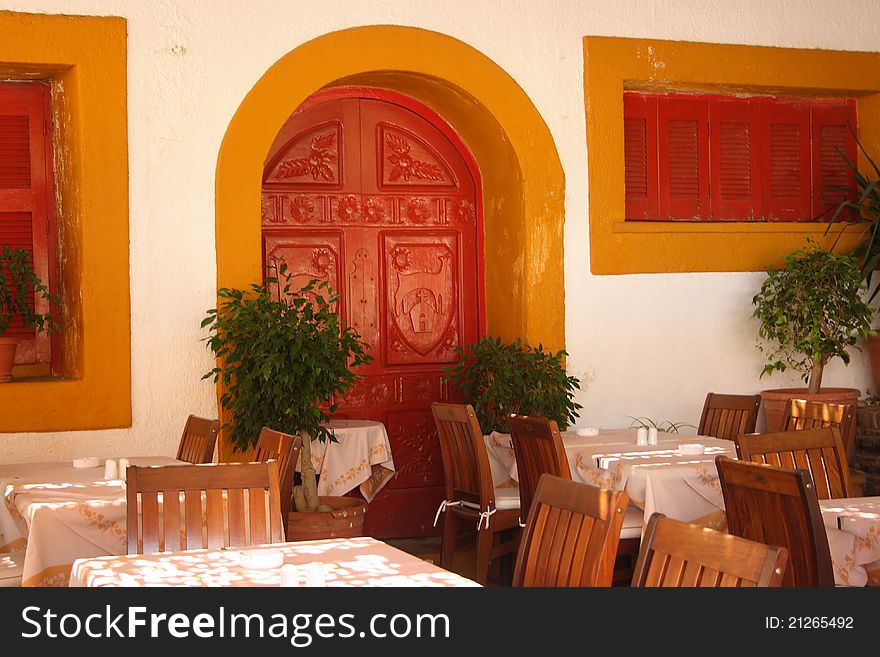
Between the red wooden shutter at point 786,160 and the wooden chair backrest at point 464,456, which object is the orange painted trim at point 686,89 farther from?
the wooden chair backrest at point 464,456

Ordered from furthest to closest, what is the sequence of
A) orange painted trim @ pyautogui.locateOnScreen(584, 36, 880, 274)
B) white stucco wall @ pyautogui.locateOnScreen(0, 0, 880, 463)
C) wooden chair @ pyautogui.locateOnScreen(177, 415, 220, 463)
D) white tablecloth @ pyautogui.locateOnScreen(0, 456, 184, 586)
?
orange painted trim @ pyautogui.locateOnScreen(584, 36, 880, 274) → white stucco wall @ pyautogui.locateOnScreen(0, 0, 880, 463) → wooden chair @ pyautogui.locateOnScreen(177, 415, 220, 463) → white tablecloth @ pyautogui.locateOnScreen(0, 456, 184, 586)

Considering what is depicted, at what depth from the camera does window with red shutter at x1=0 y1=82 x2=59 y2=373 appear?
6.04 meters

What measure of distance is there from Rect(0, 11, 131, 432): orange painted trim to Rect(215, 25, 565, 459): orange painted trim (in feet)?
1.74

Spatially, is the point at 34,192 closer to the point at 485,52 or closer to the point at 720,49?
the point at 485,52

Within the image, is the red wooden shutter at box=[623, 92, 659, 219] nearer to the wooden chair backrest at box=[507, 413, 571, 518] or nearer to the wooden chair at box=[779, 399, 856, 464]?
the wooden chair at box=[779, 399, 856, 464]

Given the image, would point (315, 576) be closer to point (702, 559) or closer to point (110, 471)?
point (702, 559)

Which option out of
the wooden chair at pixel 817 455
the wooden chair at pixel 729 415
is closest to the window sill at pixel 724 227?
the wooden chair at pixel 729 415

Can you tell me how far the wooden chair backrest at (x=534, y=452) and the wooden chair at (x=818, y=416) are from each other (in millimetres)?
1043

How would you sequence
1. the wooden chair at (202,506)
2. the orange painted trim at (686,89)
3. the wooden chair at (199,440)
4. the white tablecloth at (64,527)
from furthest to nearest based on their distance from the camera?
the orange painted trim at (686,89), the wooden chair at (199,440), the white tablecloth at (64,527), the wooden chair at (202,506)

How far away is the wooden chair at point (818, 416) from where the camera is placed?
4.84 metres

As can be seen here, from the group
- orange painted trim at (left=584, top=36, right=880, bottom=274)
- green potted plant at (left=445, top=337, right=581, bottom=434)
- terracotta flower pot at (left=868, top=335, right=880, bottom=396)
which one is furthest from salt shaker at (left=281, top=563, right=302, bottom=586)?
terracotta flower pot at (left=868, top=335, right=880, bottom=396)

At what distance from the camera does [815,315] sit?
6613 mm

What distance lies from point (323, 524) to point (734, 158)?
3596 mm
